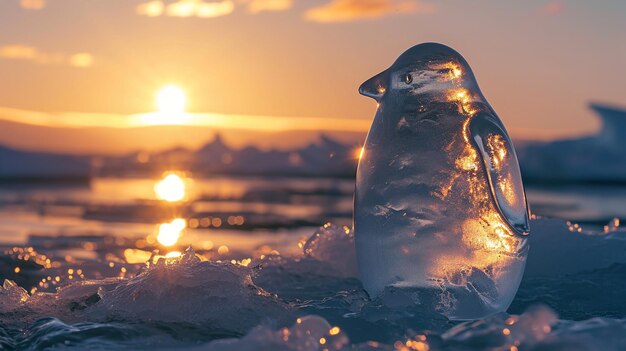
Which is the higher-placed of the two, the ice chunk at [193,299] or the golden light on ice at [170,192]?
the golden light on ice at [170,192]

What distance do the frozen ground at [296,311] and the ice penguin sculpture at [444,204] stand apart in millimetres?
215

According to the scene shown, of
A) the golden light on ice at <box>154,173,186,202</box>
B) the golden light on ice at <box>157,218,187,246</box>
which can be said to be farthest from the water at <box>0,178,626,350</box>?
the golden light on ice at <box>154,173,186,202</box>

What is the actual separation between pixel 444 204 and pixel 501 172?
29 cm

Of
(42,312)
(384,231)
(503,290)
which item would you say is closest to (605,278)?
(503,290)

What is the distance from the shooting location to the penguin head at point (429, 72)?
13.6 feet

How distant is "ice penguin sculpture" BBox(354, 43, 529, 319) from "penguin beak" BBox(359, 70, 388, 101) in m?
0.18

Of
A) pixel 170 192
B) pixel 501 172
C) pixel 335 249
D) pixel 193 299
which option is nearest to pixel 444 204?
A: pixel 501 172

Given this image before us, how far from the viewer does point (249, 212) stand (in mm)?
16859

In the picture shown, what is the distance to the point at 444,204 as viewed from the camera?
155 inches

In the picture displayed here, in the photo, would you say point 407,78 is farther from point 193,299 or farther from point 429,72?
point 193,299

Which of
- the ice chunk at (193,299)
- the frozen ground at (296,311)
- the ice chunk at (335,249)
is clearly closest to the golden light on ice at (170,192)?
the ice chunk at (335,249)

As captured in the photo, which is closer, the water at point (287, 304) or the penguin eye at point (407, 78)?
the water at point (287, 304)

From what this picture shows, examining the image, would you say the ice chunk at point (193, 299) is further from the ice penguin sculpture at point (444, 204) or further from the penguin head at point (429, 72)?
the penguin head at point (429, 72)

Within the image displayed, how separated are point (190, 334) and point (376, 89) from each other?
5.36 feet
